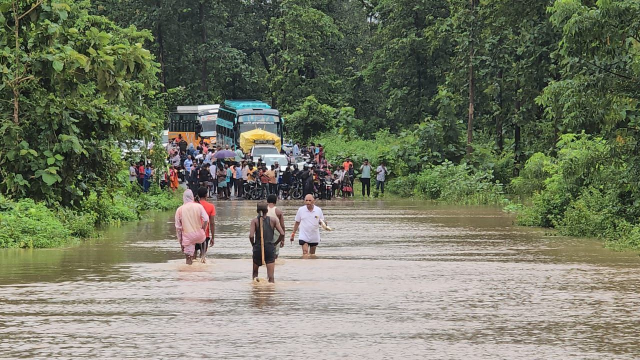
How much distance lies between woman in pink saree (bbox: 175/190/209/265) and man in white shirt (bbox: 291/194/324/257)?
289 centimetres

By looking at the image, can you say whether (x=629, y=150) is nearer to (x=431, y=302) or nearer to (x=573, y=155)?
(x=573, y=155)

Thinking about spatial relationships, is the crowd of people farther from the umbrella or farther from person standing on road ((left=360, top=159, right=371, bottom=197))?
the umbrella

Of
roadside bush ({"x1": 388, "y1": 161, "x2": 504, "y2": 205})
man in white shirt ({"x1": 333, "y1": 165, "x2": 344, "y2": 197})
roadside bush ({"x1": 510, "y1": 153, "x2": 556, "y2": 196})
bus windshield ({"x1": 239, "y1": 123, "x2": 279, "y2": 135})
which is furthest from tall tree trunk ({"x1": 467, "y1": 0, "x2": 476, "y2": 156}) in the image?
bus windshield ({"x1": 239, "y1": 123, "x2": 279, "y2": 135})

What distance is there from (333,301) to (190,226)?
5215 mm

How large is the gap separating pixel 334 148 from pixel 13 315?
51.8 m

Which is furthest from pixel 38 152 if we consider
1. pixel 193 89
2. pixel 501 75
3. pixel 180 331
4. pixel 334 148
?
pixel 193 89

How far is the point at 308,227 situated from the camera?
76.9 feet

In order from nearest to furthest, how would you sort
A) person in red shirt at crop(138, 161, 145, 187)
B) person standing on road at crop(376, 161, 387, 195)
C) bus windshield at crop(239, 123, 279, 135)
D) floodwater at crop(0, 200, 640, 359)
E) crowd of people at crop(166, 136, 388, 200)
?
floodwater at crop(0, 200, 640, 359)
person in red shirt at crop(138, 161, 145, 187)
crowd of people at crop(166, 136, 388, 200)
person standing on road at crop(376, 161, 387, 195)
bus windshield at crop(239, 123, 279, 135)

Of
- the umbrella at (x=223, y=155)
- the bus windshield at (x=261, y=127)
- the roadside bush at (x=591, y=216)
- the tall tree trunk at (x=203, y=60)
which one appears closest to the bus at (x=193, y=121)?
the tall tree trunk at (x=203, y=60)

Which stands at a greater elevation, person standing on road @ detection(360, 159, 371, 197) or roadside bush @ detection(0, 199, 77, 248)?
person standing on road @ detection(360, 159, 371, 197)

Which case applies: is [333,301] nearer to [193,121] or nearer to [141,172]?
[141,172]

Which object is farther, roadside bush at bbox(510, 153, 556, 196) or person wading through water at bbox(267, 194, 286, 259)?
roadside bush at bbox(510, 153, 556, 196)

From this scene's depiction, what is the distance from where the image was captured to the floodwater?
12625mm

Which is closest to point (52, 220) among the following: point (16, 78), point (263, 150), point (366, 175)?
point (16, 78)
